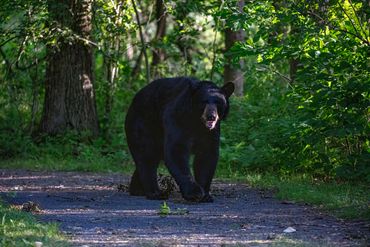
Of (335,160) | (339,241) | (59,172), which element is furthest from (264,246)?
(59,172)

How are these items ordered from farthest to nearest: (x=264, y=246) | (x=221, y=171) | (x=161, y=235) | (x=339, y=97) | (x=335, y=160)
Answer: (x=221, y=171), (x=335, y=160), (x=339, y=97), (x=161, y=235), (x=264, y=246)

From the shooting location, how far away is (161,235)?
24.3ft

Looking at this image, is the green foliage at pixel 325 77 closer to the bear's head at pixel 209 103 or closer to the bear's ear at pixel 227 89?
the bear's ear at pixel 227 89

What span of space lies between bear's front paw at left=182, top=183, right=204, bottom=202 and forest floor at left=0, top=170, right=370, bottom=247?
0.09 m

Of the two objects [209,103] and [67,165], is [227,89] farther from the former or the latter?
[67,165]

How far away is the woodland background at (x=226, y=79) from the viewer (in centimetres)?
1020

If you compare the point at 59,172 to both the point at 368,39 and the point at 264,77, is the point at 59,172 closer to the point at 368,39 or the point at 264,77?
the point at 264,77

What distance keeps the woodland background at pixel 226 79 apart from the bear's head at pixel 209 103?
1.07 meters

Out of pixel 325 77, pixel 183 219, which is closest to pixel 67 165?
pixel 325 77

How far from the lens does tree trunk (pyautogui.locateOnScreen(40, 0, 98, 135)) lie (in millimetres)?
15617

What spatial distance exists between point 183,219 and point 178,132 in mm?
1927

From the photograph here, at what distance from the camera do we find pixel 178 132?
1007cm

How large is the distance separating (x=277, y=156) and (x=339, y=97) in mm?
2814

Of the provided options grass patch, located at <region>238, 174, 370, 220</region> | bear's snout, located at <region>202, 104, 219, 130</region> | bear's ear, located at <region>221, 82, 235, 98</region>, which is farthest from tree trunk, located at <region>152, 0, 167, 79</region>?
bear's snout, located at <region>202, 104, 219, 130</region>
